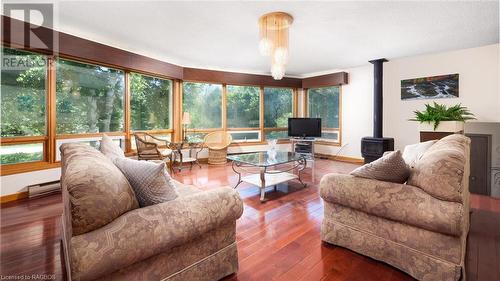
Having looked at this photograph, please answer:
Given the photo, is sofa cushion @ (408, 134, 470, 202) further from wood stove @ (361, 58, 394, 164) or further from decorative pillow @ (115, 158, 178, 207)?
wood stove @ (361, 58, 394, 164)

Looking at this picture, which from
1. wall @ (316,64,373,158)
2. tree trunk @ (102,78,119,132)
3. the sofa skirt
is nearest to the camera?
the sofa skirt

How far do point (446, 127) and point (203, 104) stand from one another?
189 inches

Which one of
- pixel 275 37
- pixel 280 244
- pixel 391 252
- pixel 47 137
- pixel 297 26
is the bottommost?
pixel 280 244

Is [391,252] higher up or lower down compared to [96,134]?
lower down

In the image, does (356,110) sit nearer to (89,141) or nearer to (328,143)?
(328,143)

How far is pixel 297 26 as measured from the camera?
10.7 ft

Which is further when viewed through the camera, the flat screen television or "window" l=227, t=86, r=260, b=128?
"window" l=227, t=86, r=260, b=128

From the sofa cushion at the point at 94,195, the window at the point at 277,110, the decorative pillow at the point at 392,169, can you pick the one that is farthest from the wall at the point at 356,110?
the sofa cushion at the point at 94,195

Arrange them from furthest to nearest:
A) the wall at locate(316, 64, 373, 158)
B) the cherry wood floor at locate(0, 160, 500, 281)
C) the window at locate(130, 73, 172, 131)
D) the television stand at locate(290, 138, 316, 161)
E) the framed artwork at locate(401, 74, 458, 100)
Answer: the television stand at locate(290, 138, 316, 161) < the wall at locate(316, 64, 373, 158) < the window at locate(130, 73, 172, 131) < the framed artwork at locate(401, 74, 458, 100) < the cherry wood floor at locate(0, 160, 500, 281)

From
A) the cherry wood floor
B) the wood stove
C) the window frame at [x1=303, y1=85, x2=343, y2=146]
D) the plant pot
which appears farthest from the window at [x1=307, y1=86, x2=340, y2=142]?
the cherry wood floor

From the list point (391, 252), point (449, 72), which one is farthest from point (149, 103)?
point (449, 72)

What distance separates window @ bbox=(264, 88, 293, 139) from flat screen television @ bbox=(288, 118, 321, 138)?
662 mm

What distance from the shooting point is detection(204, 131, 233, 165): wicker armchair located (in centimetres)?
543

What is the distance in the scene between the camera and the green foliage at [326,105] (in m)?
6.25
